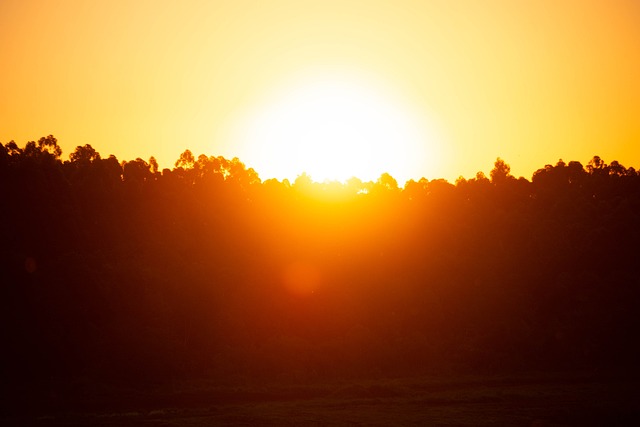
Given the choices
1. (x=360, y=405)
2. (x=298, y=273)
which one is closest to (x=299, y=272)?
(x=298, y=273)

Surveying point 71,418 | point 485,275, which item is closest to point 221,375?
point 71,418

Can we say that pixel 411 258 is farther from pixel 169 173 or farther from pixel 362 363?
pixel 169 173

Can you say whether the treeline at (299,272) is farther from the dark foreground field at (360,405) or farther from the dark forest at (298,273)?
the dark foreground field at (360,405)

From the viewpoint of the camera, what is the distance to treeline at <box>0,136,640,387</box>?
57219 millimetres

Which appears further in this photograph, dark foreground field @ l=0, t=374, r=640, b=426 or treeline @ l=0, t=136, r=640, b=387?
treeline @ l=0, t=136, r=640, b=387

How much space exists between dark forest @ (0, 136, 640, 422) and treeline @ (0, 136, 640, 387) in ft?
0.54

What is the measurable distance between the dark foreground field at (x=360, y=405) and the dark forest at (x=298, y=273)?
6.00 metres

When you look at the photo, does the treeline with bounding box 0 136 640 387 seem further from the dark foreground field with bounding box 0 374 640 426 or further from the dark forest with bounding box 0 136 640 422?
the dark foreground field with bounding box 0 374 640 426

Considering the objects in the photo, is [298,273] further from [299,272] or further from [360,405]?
[360,405]

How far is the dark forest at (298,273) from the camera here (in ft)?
187

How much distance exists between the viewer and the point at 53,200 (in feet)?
202

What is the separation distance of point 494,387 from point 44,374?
32508 millimetres

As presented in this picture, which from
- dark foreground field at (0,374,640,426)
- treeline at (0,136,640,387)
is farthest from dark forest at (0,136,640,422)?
dark foreground field at (0,374,640,426)

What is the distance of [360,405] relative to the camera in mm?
43125
